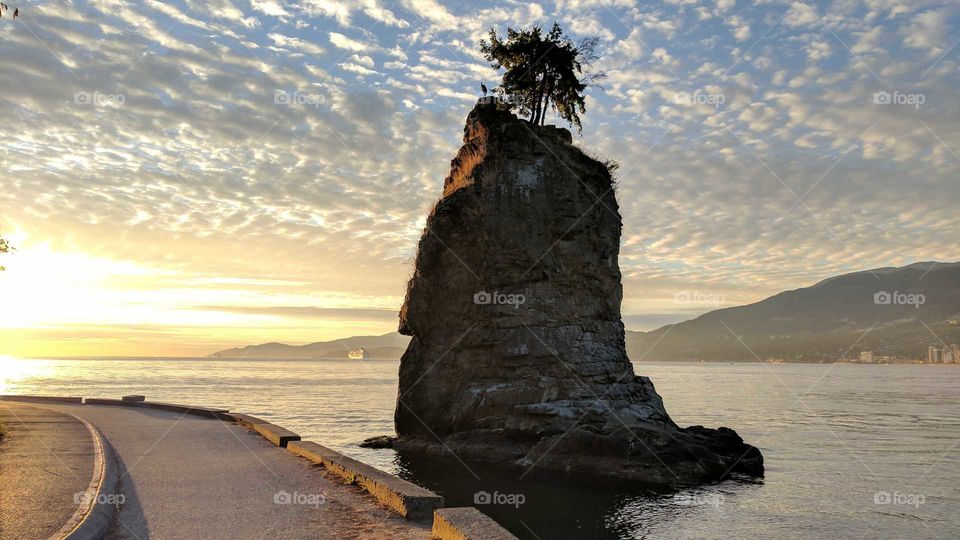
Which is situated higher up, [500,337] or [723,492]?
[500,337]

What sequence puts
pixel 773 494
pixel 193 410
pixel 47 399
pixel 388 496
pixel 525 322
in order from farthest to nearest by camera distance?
pixel 47 399
pixel 525 322
pixel 193 410
pixel 773 494
pixel 388 496

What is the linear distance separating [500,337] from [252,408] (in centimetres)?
3699

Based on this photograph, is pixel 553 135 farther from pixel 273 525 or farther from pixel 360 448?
pixel 273 525

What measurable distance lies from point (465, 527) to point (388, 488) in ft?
9.69

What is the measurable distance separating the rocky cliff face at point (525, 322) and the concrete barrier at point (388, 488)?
14.4 m

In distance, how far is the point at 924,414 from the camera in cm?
5991

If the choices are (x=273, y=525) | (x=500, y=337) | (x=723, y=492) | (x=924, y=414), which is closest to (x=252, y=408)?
(x=500, y=337)

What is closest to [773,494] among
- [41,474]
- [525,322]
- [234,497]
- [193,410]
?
[525,322]

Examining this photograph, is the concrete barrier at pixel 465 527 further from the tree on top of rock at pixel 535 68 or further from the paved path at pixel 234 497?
the tree on top of rock at pixel 535 68

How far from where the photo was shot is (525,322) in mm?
30234

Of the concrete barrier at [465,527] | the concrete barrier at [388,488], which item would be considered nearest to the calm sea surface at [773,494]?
the concrete barrier at [388,488]

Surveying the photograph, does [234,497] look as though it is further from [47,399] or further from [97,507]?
[47,399]

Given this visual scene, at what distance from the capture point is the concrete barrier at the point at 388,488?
974 centimetres

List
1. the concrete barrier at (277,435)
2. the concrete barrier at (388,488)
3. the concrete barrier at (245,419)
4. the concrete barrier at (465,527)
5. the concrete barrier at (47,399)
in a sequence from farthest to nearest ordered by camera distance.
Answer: the concrete barrier at (47,399) → the concrete barrier at (245,419) → the concrete barrier at (277,435) → the concrete barrier at (388,488) → the concrete barrier at (465,527)
